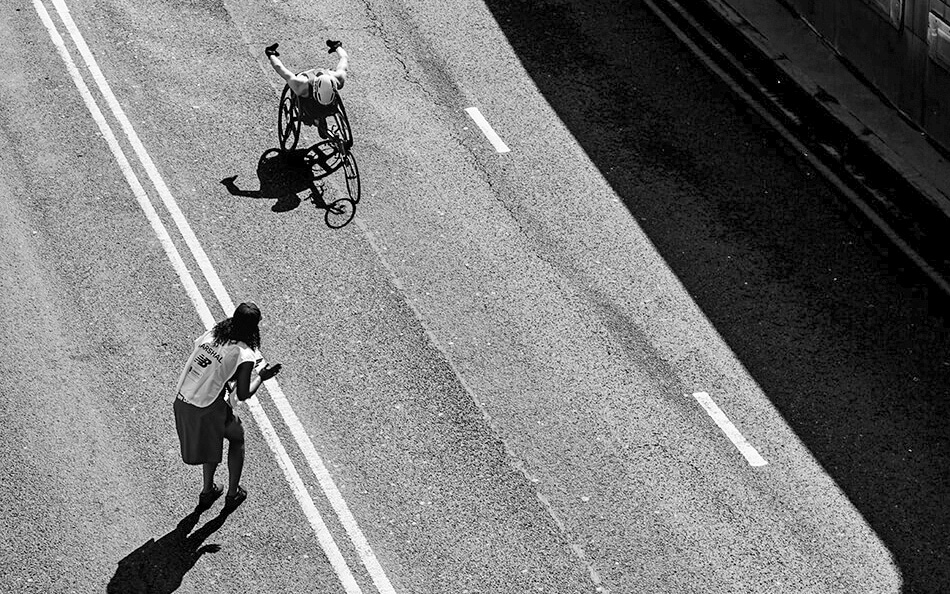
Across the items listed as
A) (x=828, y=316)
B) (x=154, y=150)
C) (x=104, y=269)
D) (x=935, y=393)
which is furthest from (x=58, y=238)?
(x=935, y=393)

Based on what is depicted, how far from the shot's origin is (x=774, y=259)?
14.1 metres

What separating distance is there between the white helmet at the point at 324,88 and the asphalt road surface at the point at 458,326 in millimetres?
1158

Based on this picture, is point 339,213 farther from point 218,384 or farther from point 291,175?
point 218,384

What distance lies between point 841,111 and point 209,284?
283 inches

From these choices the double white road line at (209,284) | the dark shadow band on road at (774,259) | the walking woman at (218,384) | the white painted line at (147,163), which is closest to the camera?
the walking woman at (218,384)

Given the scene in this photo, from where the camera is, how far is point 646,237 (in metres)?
14.4

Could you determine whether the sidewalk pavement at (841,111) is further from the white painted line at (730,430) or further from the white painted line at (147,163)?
the white painted line at (147,163)

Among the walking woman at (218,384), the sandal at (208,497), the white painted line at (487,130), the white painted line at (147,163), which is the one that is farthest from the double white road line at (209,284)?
the white painted line at (487,130)

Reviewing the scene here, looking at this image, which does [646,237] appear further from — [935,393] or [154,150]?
[154,150]

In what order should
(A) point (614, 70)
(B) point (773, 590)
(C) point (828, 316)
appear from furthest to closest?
(A) point (614, 70), (C) point (828, 316), (B) point (773, 590)

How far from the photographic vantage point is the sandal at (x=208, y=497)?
11.3 metres

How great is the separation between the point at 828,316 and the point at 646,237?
2.04 meters

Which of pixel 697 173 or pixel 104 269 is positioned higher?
pixel 697 173

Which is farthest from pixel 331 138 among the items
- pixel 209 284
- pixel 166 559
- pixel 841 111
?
pixel 841 111
